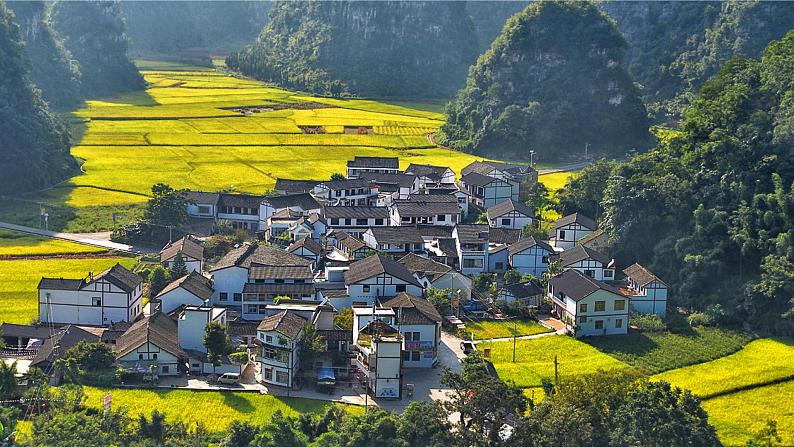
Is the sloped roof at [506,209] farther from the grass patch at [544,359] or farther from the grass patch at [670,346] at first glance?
the grass patch at [544,359]

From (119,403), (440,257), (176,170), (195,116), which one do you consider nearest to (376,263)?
(440,257)

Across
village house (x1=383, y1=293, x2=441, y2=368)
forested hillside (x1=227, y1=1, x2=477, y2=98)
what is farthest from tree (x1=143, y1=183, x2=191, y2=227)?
forested hillside (x1=227, y1=1, x2=477, y2=98)

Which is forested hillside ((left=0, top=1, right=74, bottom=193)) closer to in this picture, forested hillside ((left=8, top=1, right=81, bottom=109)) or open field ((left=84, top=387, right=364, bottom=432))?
forested hillside ((left=8, top=1, right=81, bottom=109))

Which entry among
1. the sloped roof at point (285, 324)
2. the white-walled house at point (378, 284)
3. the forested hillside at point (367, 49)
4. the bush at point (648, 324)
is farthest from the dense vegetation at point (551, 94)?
the sloped roof at point (285, 324)

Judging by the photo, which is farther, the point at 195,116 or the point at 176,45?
the point at 176,45

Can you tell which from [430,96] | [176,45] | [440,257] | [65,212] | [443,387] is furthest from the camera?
[176,45]

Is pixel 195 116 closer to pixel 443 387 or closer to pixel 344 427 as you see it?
pixel 443 387
